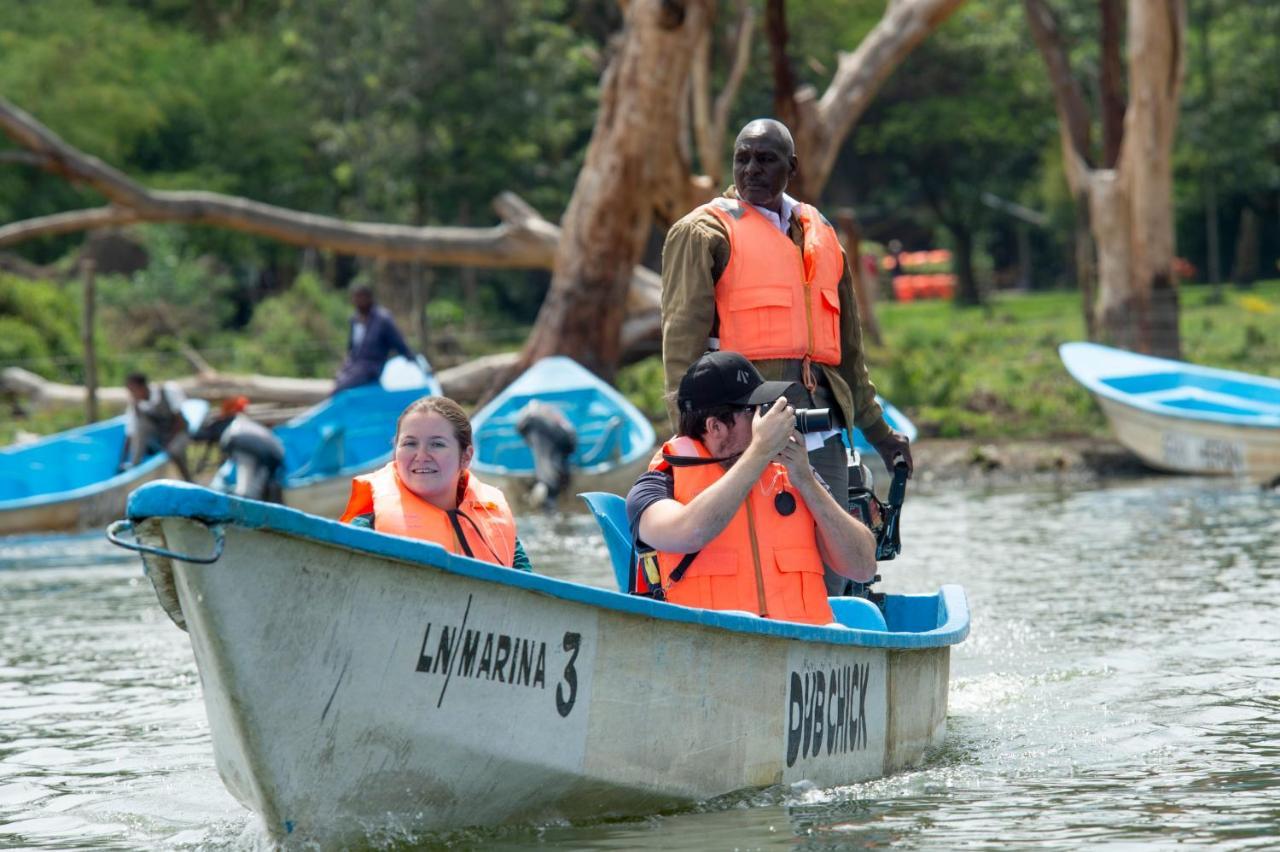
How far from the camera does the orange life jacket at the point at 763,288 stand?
654 cm

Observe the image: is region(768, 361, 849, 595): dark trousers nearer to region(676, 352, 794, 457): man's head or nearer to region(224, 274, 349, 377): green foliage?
region(676, 352, 794, 457): man's head

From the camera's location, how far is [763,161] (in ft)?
21.4

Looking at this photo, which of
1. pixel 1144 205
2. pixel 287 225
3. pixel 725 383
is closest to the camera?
pixel 725 383

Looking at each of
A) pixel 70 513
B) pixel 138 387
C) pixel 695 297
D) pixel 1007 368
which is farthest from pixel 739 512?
pixel 1007 368

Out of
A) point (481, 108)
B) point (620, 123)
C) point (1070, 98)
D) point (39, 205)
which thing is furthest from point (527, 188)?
point (620, 123)

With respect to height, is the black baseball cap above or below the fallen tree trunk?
above

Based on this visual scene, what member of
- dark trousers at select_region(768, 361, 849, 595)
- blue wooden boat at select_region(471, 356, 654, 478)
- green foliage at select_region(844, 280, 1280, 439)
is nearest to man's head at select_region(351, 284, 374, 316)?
blue wooden boat at select_region(471, 356, 654, 478)

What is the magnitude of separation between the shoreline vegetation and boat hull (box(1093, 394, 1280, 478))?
0.59 metres

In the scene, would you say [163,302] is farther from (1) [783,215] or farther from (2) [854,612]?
(2) [854,612]

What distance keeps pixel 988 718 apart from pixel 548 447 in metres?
9.00

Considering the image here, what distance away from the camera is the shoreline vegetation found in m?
18.1

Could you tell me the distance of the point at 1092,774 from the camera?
6328 millimetres

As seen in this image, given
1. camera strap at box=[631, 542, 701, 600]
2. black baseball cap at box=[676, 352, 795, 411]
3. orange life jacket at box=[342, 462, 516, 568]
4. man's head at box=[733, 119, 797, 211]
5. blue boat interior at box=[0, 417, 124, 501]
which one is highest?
man's head at box=[733, 119, 797, 211]

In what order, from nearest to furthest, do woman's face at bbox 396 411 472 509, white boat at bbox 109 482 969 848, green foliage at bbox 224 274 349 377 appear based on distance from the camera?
white boat at bbox 109 482 969 848 < woman's face at bbox 396 411 472 509 < green foliage at bbox 224 274 349 377
